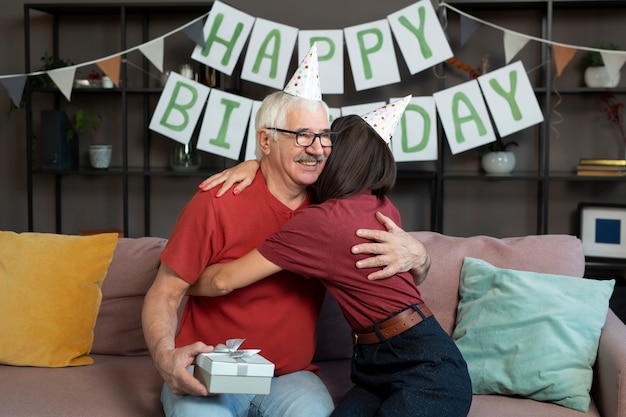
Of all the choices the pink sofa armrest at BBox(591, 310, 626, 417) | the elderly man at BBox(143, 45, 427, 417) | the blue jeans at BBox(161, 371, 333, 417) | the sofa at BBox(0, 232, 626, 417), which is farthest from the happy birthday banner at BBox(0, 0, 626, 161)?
the blue jeans at BBox(161, 371, 333, 417)

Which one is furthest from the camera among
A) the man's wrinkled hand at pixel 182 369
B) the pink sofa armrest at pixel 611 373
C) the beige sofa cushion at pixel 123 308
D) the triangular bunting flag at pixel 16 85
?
the triangular bunting flag at pixel 16 85

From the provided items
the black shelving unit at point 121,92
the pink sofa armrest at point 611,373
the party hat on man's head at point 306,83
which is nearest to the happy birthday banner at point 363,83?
the black shelving unit at point 121,92

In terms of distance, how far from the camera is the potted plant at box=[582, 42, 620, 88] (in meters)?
4.26

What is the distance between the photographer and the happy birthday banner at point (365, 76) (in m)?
4.10

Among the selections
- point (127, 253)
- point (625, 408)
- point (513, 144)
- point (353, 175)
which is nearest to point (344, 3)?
point (513, 144)

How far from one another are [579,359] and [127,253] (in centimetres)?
137

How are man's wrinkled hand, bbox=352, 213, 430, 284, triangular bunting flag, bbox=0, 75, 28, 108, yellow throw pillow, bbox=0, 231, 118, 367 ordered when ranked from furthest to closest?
triangular bunting flag, bbox=0, 75, 28, 108 < yellow throw pillow, bbox=0, 231, 118, 367 < man's wrinkled hand, bbox=352, 213, 430, 284

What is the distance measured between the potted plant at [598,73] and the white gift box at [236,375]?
3.11m

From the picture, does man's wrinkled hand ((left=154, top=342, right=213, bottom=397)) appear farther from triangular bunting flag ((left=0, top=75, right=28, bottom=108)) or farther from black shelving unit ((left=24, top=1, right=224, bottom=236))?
triangular bunting flag ((left=0, top=75, right=28, bottom=108))

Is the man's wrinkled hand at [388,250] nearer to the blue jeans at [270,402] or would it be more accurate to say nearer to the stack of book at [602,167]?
the blue jeans at [270,402]

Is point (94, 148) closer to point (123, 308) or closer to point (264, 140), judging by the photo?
point (123, 308)

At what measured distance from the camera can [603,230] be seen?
14.3 ft

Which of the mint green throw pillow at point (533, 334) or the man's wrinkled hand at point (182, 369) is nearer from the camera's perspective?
the man's wrinkled hand at point (182, 369)

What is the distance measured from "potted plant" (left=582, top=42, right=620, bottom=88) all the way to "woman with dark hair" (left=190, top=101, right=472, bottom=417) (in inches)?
103
